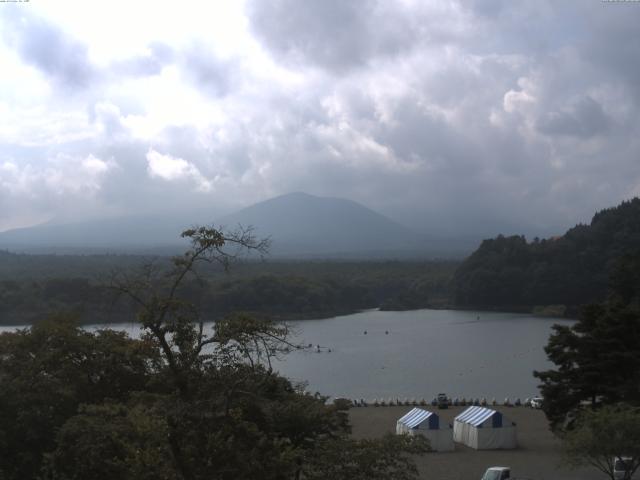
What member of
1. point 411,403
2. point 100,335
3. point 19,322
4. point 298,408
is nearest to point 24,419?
point 100,335

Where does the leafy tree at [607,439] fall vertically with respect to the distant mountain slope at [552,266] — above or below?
below

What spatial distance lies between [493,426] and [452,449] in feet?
2.50

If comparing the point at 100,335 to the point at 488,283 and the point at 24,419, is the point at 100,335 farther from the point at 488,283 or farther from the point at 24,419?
the point at 488,283

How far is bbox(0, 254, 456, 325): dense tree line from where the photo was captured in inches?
1420

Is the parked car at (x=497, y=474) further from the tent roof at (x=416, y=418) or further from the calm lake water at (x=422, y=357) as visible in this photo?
the calm lake water at (x=422, y=357)

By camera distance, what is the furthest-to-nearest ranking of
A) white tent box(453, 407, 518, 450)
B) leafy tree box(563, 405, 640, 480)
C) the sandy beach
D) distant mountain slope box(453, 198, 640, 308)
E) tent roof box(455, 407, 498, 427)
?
distant mountain slope box(453, 198, 640, 308) → tent roof box(455, 407, 498, 427) → white tent box(453, 407, 518, 450) → the sandy beach → leafy tree box(563, 405, 640, 480)

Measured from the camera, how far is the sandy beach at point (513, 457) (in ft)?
35.5

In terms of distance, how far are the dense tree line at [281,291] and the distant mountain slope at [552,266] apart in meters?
4.22

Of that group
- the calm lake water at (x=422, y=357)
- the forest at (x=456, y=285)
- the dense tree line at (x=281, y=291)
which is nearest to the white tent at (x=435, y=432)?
the calm lake water at (x=422, y=357)

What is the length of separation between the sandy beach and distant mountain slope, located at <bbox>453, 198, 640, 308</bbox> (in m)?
29.8

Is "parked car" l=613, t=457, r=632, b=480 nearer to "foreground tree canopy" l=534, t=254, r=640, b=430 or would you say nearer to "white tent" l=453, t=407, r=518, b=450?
"foreground tree canopy" l=534, t=254, r=640, b=430

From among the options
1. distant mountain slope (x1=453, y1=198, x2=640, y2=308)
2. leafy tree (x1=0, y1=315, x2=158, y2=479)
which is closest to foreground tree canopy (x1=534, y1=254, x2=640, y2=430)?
leafy tree (x1=0, y1=315, x2=158, y2=479)

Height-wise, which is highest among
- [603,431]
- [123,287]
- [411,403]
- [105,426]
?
[123,287]

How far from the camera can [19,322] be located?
3581 cm
